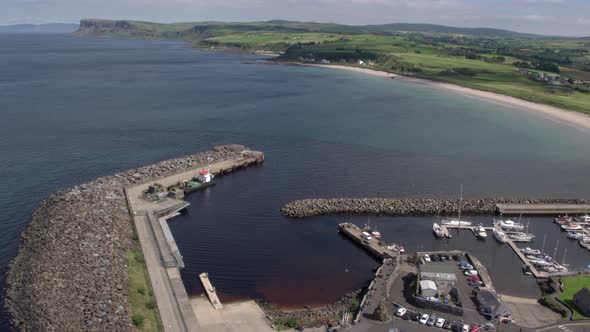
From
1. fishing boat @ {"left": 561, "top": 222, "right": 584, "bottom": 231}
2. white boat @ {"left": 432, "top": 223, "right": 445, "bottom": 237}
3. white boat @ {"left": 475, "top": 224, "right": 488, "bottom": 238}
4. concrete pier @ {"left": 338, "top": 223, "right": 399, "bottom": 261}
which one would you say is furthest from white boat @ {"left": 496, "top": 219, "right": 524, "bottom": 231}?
concrete pier @ {"left": 338, "top": 223, "right": 399, "bottom": 261}

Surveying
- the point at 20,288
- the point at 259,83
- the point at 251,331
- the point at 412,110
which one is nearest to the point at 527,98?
the point at 412,110

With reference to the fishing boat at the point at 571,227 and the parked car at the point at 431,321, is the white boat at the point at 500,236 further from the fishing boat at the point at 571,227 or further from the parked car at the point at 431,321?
the parked car at the point at 431,321

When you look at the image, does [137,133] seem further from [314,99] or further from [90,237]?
[314,99]

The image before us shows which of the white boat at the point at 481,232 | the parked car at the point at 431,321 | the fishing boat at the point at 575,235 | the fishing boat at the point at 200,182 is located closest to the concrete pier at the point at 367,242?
the parked car at the point at 431,321

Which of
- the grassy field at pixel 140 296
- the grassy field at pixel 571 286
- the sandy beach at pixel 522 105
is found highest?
the sandy beach at pixel 522 105

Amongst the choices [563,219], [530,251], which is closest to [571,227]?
[563,219]

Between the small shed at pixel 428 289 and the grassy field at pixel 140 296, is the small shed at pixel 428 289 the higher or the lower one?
the higher one
